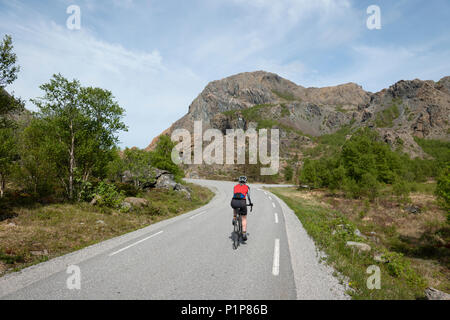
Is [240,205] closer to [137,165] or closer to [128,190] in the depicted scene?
[128,190]

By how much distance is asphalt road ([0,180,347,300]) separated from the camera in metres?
4.18

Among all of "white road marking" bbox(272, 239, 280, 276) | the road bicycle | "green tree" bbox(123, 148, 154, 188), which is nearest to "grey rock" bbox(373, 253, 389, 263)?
"white road marking" bbox(272, 239, 280, 276)

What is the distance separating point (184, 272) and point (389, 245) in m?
15.9

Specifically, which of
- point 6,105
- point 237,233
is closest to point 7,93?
point 6,105

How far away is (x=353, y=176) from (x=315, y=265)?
114 feet

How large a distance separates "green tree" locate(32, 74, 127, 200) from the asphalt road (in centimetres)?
932

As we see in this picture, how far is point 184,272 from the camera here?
5145 millimetres

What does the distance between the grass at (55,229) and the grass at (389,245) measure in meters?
8.50

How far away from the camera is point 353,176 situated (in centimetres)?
3512

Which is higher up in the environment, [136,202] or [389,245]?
[136,202]

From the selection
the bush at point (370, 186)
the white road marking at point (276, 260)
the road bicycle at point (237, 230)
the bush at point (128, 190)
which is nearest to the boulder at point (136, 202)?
→ the bush at point (128, 190)

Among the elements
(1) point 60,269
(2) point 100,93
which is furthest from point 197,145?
(1) point 60,269

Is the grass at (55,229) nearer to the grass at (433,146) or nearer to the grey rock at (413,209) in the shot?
the grey rock at (413,209)

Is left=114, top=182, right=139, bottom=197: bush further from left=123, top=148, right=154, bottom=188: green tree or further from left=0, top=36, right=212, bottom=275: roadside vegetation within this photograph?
left=0, top=36, right=212, bottom=275: roadside vegetation
